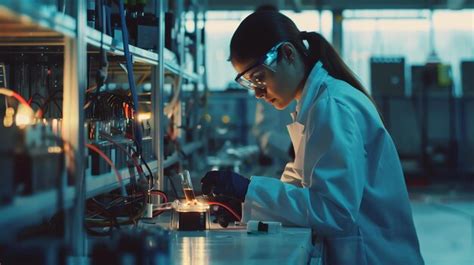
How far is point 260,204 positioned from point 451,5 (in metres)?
7.86

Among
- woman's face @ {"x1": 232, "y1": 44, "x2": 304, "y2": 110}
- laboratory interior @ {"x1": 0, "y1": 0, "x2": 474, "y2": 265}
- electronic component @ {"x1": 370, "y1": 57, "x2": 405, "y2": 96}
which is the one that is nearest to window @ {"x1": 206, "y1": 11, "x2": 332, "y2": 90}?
electronic component @ {"x1": 370, "y1": 57, "x2": 405, "y2": 96}

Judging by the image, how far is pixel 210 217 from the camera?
2.37 metres

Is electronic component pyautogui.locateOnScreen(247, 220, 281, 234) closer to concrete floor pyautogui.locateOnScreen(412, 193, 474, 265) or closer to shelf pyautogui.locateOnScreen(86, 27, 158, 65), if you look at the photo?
shelf pyautogui.locateOnScreen(86, 27, 158, 65)

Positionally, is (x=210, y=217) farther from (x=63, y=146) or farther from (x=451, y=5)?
(x=451, y=5)

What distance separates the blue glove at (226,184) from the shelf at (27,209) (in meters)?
0.79

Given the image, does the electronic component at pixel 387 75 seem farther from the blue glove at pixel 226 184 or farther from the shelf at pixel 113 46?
the blue glove at pixel 226 184

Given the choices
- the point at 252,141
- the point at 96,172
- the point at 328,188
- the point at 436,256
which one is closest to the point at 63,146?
the point at 96,172

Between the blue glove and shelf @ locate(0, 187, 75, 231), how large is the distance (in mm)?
794

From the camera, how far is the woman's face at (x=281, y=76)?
2.15 m

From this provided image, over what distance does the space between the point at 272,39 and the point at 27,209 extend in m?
1.10

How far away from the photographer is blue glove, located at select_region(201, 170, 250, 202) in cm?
209

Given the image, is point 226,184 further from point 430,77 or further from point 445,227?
point 430,77

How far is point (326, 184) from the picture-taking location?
1.94 m

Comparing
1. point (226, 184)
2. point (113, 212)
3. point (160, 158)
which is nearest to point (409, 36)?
point (160, 158)
